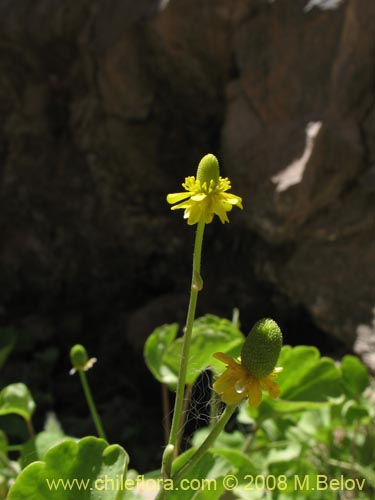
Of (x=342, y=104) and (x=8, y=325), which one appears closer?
(x=342, y=104)

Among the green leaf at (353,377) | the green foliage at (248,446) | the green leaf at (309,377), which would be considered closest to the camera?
the green foliage at (248,446)

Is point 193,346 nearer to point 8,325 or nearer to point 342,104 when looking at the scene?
point 342,104

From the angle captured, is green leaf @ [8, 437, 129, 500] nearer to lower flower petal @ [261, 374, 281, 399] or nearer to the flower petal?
lower flower petal @ [261, 374, 281, 399]

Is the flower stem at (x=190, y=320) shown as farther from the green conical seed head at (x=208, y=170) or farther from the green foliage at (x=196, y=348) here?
the green foliage at (x=196, y=348)

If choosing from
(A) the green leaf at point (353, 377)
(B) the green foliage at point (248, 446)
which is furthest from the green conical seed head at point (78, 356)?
(A) the green leaf at point (353, 377)

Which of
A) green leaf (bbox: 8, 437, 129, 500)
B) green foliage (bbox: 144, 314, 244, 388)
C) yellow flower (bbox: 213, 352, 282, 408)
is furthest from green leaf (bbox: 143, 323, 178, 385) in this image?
yellow flower (bbox: 213, 352, 282, 408)

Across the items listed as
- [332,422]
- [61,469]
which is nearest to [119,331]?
[332,422]

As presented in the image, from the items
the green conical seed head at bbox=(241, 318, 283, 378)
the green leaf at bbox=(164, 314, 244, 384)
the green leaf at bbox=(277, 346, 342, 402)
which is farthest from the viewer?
the green leaf at bbox=(277, 346, 342, 402)
